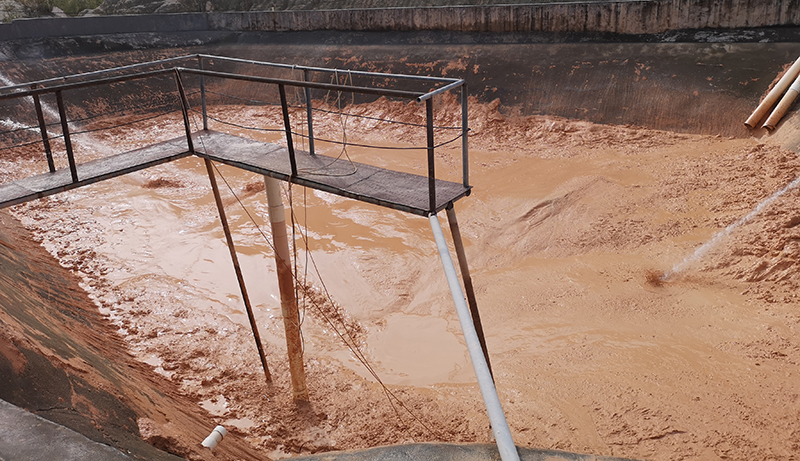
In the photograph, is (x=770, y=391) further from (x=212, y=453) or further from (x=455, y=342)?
(x=212, y=453)

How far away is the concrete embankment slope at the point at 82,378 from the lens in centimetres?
348

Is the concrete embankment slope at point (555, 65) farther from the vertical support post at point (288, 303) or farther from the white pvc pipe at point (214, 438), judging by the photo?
the white pvc pipe at point (214, 438)

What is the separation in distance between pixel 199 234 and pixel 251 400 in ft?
13.6

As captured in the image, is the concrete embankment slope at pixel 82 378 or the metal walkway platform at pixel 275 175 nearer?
the concrete embankment slope at pixel 82 378

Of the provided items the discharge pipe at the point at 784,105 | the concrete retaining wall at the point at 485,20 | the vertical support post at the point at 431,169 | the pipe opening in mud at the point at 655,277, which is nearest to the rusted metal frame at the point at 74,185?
the vertical support post at the point at 431,169

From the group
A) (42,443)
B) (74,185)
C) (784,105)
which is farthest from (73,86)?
(784,105)

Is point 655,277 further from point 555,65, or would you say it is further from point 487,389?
point 555,65

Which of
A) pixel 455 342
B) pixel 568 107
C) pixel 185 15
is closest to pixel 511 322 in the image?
pixel 455 342

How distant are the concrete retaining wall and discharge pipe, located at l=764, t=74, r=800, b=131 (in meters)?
1.83

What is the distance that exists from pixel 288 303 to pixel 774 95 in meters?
8.42

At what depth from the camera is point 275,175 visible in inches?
200

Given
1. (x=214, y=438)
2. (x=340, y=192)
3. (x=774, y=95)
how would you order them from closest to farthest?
(x=214, y=438) < (x=340, y=192) < (x=774, y=95)

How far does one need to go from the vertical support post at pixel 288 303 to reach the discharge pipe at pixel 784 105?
792 cm

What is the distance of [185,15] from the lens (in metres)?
18.3
